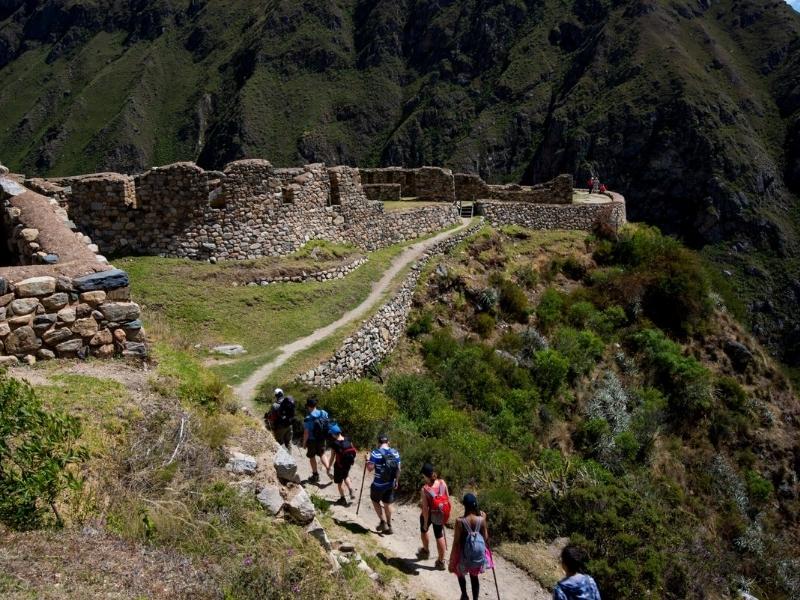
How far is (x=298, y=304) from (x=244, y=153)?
106 metres

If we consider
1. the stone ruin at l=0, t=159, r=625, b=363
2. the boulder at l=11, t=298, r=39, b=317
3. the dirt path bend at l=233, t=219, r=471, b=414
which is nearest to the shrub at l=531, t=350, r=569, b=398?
the dirt path bend at l=233, t=219, r=471, b=414

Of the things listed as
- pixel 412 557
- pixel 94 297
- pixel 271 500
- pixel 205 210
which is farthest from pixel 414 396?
pixel 94 297

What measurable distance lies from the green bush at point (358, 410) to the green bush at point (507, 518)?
8.21 ft

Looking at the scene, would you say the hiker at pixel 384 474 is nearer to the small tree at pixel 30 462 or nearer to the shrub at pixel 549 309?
the small tree at pixel 30 462

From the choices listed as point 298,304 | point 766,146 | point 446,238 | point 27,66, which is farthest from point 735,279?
point 27,66

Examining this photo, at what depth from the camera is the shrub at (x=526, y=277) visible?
24.1 metres

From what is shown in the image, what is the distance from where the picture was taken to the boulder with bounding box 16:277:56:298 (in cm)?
707

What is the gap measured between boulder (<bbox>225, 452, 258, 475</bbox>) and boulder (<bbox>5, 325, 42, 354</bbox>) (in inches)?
98.5

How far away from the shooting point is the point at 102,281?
7504mm

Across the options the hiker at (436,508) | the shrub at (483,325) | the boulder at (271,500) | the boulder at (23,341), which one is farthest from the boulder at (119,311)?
the shrub at (483,325)

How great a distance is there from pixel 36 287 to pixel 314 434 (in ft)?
16.0

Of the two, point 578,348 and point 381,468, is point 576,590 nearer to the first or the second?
point 381,468

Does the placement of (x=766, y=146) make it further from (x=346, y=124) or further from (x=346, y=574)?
(x=346, y=574)

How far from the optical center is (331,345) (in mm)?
15367
